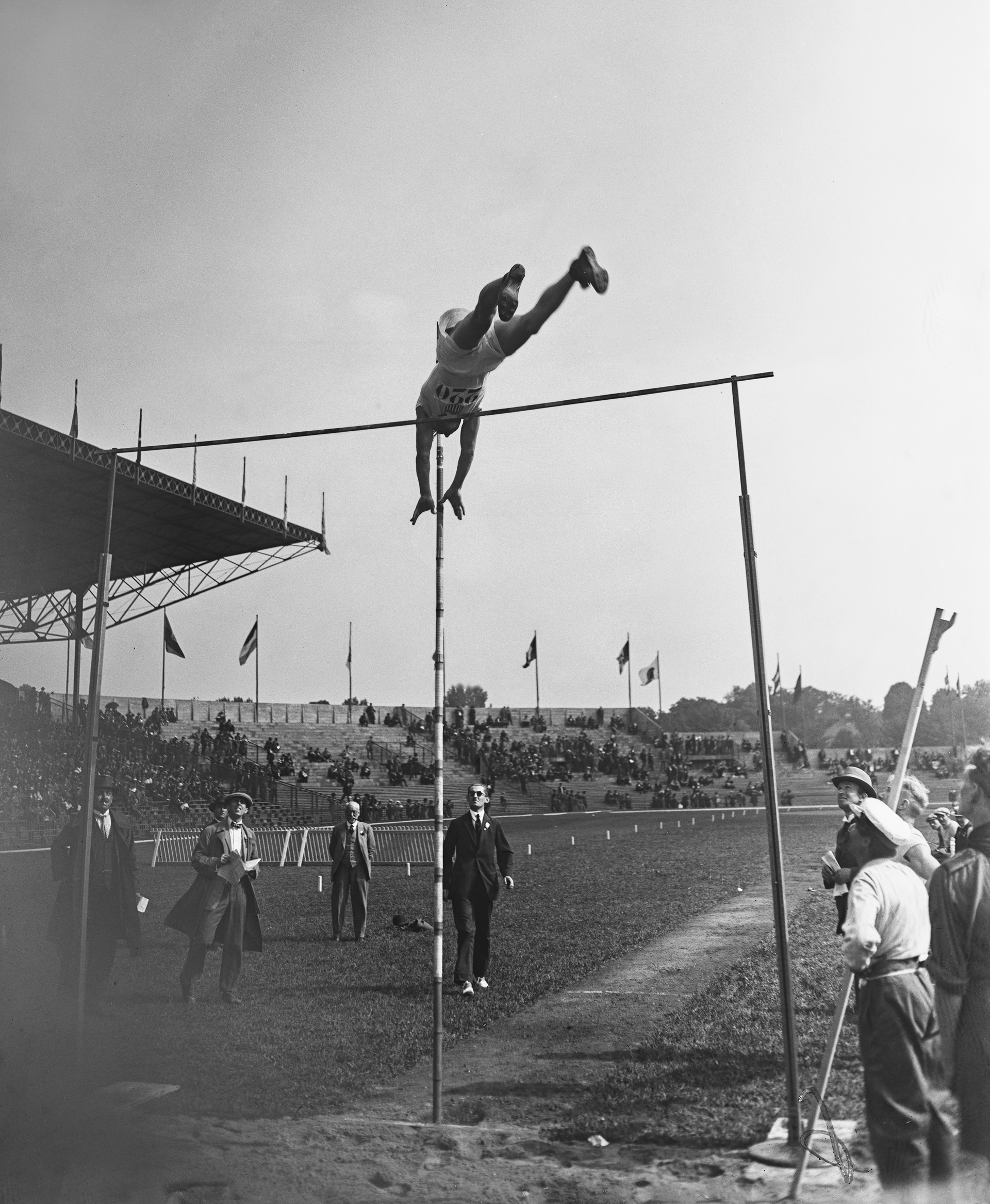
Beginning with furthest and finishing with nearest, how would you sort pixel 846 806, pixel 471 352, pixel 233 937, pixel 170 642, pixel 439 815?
1. pixel 170 642
2. pixel 233 937
3. pixel 471 352
4. pixel 439 815
5. pixel 846 806

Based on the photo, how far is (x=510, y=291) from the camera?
589cm

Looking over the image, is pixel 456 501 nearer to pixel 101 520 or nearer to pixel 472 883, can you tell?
pixel 472 883

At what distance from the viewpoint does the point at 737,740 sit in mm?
59562

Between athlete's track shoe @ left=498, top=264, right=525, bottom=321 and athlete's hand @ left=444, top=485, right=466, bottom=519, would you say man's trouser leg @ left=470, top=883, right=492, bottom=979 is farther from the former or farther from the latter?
athlete's track shoe @ left=498, top=264, right=525, bottom=321

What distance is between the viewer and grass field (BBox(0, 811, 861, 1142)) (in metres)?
6.26

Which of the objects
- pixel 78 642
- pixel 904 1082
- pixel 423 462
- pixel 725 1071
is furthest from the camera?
pixel 78 642

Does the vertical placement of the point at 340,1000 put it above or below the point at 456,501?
below

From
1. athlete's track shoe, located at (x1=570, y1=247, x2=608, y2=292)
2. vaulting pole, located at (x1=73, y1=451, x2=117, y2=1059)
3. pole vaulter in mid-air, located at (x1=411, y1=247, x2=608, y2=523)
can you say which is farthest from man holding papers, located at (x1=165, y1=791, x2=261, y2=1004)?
athlete's track shoe, located at (x1=570, y1=247, x2=608, y2=292)

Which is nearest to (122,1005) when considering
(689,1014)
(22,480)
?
(689,1014)

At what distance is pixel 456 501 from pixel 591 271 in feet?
7.11

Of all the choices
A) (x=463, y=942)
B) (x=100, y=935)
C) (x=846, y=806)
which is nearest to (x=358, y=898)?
(x=463, y=942)

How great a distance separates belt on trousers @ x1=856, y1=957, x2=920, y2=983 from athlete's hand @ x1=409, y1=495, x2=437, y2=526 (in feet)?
13.7

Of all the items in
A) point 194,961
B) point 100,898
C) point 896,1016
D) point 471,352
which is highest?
point 471,352

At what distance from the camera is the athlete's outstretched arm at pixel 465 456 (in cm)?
745
